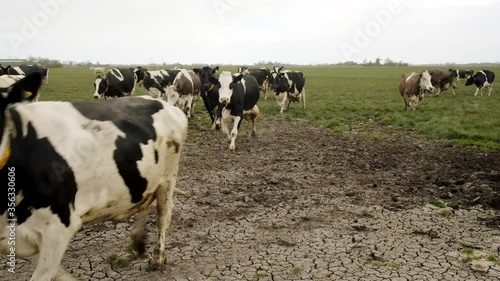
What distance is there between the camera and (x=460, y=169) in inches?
335

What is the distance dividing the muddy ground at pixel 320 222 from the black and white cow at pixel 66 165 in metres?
1.24

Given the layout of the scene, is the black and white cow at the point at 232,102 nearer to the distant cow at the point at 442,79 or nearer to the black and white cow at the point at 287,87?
the black and white cow at the point at 287,87

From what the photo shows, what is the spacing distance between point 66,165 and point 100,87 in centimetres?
1544

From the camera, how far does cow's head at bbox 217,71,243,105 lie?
34.4 feet

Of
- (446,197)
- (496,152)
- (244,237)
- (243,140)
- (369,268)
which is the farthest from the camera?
(243,140)

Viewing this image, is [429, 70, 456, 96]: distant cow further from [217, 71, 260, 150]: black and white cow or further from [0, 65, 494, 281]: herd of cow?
[0, 65, 494, 281]: herd of cow

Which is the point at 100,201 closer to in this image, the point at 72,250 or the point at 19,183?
the point at 19,183

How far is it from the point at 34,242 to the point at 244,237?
2828 millimetres

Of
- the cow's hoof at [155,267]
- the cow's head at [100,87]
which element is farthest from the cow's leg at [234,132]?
the cow's head at [100,87]

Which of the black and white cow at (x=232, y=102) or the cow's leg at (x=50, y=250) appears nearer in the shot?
the cow's leg at (x=50, y=250)

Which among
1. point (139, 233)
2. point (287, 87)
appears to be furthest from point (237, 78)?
point (287, 87)

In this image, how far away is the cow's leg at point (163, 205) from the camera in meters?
4.45

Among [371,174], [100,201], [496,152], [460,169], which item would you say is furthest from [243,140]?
→ [100,201]

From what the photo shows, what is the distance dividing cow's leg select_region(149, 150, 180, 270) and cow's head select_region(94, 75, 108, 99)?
46.9 ft
